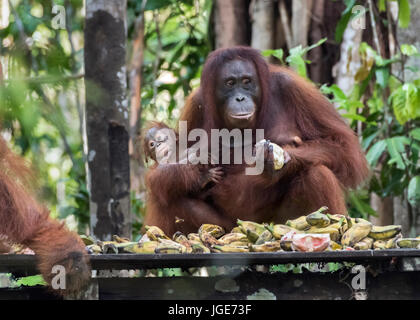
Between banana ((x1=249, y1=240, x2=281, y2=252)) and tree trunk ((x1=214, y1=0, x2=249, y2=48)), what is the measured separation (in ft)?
10.9

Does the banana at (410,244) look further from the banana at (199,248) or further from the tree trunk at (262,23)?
the tree trunk at (262,23)

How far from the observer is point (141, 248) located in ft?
8.76

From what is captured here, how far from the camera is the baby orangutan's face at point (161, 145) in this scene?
3.76m

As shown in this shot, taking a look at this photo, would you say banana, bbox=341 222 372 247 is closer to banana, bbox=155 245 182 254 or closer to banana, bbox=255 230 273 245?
banana, bbox=255 230 273 245

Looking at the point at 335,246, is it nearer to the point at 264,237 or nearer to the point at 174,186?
the point at 264,237

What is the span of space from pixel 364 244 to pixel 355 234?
0.08 metres

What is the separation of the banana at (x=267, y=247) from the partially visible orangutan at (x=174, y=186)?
987 mm

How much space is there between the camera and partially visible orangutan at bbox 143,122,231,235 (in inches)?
143

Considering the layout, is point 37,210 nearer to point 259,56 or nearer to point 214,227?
point 214,227

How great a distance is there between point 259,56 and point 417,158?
4.50 ft

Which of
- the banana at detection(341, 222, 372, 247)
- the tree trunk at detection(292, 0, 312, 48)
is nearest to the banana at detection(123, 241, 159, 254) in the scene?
the banana at detection(341, 222, 372, 247)

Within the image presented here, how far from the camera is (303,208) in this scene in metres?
3.52

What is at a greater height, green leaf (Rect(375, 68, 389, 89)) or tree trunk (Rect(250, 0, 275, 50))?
tree trunk (Rect(250, 0, 275, 50))
